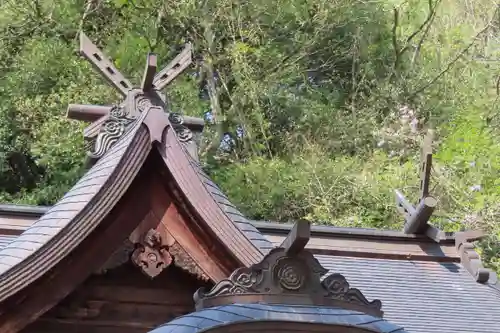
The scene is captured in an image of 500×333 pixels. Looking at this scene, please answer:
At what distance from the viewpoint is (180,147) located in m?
3.23

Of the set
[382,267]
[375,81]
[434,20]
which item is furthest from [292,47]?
[382,267]

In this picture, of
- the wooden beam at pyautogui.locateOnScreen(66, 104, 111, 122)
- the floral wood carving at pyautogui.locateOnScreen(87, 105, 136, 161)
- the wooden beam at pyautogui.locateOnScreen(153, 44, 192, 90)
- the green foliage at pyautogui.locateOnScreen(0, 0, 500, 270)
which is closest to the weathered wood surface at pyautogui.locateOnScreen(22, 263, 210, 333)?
the floral wood carving at pyautogui.locateOnScreen(87, 105, 136, 161)

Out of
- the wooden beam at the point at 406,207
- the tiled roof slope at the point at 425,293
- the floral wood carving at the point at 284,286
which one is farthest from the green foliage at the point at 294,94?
the floral wood carving at the point at 284,286

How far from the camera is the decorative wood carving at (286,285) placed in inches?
94.0

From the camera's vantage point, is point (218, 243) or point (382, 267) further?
point (382, 267)

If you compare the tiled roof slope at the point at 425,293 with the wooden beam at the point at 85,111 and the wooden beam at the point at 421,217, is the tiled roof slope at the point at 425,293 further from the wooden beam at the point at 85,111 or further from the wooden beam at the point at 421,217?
the wooden beam at the point at 85,111

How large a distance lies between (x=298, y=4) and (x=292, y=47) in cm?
86

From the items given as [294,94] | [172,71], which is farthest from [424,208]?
[294,94]

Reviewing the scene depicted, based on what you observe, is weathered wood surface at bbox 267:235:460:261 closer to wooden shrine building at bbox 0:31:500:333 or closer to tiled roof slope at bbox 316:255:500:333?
tiled roof slope at bbox 316:255:500:333

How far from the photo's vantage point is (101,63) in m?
4.24

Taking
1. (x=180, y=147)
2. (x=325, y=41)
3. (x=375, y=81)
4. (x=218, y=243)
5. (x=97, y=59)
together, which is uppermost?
(x=325, y=41)

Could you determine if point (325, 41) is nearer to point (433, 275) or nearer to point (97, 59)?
point (433, 275)

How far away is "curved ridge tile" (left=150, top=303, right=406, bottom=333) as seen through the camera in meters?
2.22

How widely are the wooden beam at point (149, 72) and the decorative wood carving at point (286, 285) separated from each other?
1.42 meters
